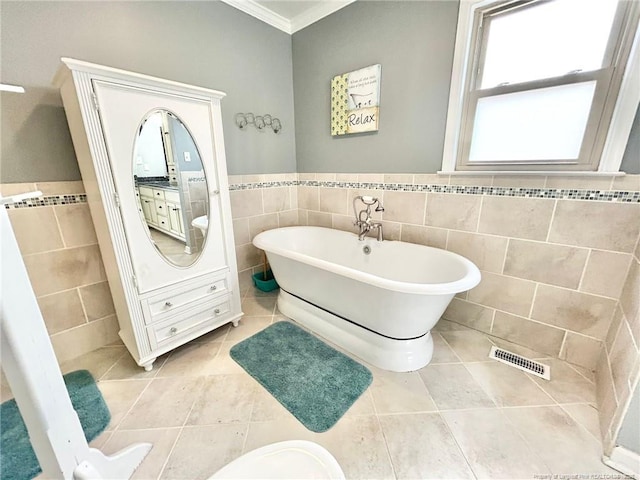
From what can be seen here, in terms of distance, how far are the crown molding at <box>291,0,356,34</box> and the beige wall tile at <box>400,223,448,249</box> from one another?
6.04ft

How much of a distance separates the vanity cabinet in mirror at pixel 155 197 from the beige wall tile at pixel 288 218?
937 mm

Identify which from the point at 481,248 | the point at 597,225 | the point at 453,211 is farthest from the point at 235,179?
the point at 597,225

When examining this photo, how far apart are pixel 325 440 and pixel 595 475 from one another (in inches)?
42.5

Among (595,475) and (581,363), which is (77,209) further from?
(581,363)

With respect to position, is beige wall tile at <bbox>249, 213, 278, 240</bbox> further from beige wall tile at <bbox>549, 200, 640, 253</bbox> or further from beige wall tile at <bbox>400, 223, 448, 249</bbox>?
beige wall tile at <bbox>549, 200, 640, 253</bbox>

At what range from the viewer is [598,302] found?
142 centimetres

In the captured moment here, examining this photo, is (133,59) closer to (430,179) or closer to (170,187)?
(170,187)

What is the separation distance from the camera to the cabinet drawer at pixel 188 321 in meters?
1.54

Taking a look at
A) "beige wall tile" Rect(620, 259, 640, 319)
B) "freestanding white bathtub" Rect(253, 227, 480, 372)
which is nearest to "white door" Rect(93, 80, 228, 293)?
"freestanding white bathtub" Rect(253, 227, 480, 372)

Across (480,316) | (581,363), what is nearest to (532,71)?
(480,316)

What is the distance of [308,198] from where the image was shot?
2.69 meters

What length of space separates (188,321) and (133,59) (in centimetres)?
173

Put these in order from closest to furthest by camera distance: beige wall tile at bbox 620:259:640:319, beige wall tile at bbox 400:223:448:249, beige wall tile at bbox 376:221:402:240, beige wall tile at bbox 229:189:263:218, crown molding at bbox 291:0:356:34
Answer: beige wall tile at bbox 620:259:640:319 → beige wall tile at bbox 400:223:448:249 → crown molding at bbox 291:0:356:34 → beige wall tile at bbox 376:221:402:240 → beige wall tile at bbox 229:189:263:218

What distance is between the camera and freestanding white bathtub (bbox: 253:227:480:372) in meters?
1.36
